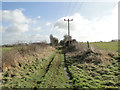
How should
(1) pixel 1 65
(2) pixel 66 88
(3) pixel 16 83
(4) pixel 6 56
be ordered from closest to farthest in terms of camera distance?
(2) pixel 66 88 < (3) pixel 16 83 < (1) pixel 1 65 < (4) pixel 6 56

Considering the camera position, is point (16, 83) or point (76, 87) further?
point (16, 83)

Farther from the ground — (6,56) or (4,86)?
(6,56)

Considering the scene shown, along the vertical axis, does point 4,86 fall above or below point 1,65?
below

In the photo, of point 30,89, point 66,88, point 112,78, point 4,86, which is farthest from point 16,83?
point 112,78

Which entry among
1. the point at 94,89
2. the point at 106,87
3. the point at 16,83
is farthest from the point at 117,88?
the point at 16,83

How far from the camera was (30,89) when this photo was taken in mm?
4902

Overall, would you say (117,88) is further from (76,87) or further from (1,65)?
(1,65)

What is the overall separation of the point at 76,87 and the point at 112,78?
273 centimetres

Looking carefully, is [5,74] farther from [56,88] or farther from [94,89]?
[94,89]

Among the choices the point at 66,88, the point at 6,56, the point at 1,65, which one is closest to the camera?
the point at 66,88

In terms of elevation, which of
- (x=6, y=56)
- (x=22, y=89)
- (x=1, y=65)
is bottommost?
(x=22, y=89)

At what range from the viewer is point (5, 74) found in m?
6.54

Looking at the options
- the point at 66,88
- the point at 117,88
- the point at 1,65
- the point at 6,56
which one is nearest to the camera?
the point at 117,88

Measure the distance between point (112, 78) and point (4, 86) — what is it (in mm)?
6885
